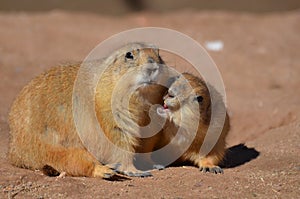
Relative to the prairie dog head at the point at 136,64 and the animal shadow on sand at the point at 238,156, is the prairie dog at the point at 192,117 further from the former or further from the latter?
the prairie dog head at the point at 136,64

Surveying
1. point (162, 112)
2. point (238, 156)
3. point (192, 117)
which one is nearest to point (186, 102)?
point (192, 117)

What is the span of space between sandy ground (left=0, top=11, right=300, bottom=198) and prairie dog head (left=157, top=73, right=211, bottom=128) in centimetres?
46

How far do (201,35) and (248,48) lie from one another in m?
0.99

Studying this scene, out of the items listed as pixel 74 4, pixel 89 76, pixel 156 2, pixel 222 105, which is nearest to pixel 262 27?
pixel 156 2

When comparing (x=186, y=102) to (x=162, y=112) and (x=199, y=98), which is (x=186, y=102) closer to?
(x=199, y=98)

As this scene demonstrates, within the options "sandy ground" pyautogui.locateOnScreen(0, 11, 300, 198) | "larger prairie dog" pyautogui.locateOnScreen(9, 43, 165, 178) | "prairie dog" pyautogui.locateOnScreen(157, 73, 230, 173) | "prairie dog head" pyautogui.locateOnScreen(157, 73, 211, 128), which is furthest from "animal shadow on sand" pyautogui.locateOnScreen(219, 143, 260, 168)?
"larger prairie dog" pyautogui.locateOnScreen(9, 43, 165, 178)

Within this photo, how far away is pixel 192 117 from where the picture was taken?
556cm

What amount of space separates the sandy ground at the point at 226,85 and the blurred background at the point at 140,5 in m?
0.59

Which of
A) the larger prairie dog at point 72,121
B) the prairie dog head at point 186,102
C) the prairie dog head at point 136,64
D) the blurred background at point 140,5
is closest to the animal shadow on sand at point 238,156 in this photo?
the prairie dog head at point 186,102

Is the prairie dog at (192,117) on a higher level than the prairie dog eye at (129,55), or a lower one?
lower

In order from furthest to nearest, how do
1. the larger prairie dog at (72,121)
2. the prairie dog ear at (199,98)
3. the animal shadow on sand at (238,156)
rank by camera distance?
the animal shadow on sand at (238,156), the prairie dog ear at (199,98), the larger prairie dog at (72,121)

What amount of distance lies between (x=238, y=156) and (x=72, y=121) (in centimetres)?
200

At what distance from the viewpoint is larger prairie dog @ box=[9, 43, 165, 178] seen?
4973mm

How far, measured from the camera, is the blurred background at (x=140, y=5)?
13500 mm
